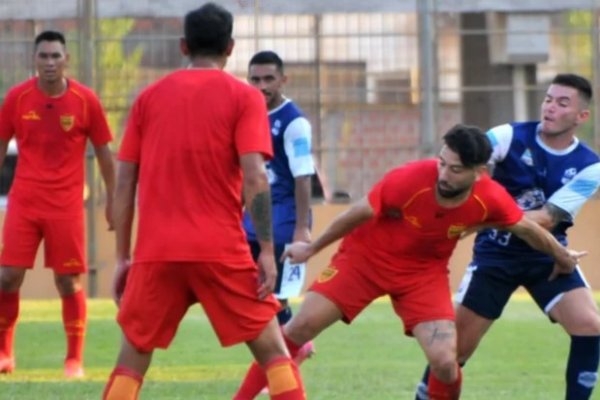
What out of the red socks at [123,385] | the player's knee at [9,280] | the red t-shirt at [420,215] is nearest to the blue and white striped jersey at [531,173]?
the red t-shirt at [420,215]

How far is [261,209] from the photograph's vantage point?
766 cm

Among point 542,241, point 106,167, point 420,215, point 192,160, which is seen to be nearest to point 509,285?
point 542,241

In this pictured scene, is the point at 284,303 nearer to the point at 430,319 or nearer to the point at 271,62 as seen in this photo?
the point at 271,62

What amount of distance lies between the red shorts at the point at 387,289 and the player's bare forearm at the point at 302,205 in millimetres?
1607

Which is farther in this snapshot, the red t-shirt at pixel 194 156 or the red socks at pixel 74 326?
the red socks at pixel 74 326

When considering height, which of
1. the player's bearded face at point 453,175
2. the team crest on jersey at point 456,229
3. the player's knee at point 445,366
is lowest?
the player's knee at point 445,366

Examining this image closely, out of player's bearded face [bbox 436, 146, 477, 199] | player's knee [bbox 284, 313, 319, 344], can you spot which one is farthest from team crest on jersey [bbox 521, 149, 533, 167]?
player's knee [bbox 284, 313, 319, 344]

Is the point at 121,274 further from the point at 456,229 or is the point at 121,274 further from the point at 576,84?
the point at 576,84

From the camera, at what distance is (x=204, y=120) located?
24.7 ft

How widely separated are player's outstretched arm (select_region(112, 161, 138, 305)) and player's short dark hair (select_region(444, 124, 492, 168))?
174 centimetres

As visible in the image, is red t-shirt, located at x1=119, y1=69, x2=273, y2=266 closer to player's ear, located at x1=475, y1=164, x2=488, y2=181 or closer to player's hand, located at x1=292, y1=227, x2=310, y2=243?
player's ear, located at x1=475, y1=164, x2=488, y2=181

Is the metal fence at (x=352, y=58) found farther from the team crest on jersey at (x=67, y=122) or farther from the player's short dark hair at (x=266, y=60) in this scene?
the player's short dark hair at (x=266, y=60)

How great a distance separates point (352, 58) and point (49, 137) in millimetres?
10768

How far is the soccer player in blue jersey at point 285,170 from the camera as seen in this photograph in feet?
35.9
